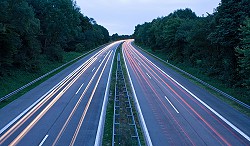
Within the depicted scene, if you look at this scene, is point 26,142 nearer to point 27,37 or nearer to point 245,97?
point 245,97

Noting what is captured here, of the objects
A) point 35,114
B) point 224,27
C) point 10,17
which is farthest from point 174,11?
point 35,114

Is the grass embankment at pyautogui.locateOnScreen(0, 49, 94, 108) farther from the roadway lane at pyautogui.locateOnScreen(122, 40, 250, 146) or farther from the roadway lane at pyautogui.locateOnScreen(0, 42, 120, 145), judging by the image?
the roadway lane at pyautogui.locateOnScreen(122, 40, 250, 146)

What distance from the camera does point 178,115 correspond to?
70.4 feet

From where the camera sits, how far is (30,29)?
134 ft

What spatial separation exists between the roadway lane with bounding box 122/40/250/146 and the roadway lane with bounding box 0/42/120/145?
4.17 metres

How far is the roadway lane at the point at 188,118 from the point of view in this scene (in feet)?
55.1

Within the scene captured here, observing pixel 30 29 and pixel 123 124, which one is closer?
pixel 123 124

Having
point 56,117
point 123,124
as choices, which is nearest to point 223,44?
point 123,124

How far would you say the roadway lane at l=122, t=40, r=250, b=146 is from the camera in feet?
55.1

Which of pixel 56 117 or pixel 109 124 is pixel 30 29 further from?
pixel 109 124

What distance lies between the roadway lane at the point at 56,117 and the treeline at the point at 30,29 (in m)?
6.98

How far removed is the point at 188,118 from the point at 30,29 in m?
29.2

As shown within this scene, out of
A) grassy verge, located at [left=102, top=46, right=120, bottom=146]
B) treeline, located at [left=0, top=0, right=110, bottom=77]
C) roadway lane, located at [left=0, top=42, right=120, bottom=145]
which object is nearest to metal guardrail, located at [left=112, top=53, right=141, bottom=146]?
grassy verge, located at [left=102, top=46, right=120, bottom=146]

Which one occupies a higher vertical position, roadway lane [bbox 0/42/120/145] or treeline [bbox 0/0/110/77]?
treeline [bbox 0/0/110/77]
